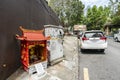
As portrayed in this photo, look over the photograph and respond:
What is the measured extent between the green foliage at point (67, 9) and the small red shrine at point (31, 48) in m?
31.5

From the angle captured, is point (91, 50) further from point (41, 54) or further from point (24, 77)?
point (24, 77)

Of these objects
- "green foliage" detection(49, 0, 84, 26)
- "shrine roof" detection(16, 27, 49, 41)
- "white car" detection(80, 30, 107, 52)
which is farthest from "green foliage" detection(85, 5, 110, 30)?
"shrine roof" detection(16, 27, 49, 41)

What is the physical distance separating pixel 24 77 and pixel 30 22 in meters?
2.39

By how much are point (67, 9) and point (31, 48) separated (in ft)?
112

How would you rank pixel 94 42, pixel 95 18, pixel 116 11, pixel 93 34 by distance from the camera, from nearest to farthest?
1. pixel 94 42
2. pixel 93 34
3. pixel 116 11
4. pixel 95 18

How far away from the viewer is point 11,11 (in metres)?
5.07

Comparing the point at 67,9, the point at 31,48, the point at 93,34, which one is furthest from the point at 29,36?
the point at 67,9

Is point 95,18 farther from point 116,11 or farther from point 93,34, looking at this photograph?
point 93,34

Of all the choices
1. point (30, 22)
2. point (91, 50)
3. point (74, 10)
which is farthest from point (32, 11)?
point (74, 10)

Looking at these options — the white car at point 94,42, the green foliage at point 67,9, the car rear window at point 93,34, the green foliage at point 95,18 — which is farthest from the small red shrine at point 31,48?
the green foliage at point 95,18

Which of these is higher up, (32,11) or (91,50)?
(32,11)

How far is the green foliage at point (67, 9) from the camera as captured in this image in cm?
3788

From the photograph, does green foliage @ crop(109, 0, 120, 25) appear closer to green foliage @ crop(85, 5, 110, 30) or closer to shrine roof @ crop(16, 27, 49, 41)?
green foliage @ crop(85, 5, 110, 30)

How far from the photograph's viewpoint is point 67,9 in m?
39.0
